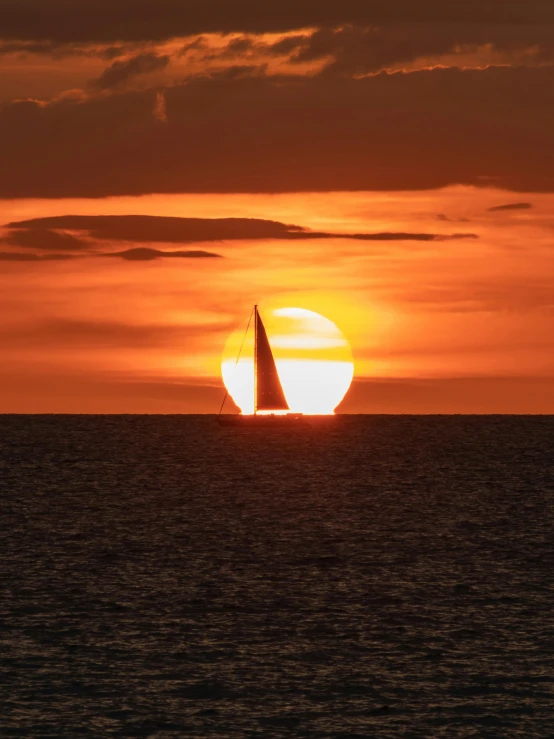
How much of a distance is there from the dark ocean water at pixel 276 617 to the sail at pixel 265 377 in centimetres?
9381

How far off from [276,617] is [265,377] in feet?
487

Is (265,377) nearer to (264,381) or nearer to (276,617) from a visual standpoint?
(264,381)

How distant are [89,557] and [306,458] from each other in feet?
339

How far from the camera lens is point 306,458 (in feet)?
549

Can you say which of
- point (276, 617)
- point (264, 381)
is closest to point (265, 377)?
point (264, 381)

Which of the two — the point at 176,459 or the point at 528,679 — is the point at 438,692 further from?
the point at 176,459

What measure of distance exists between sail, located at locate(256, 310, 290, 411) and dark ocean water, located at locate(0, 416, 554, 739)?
93.8 metres

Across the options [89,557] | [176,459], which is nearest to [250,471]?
[176,459]

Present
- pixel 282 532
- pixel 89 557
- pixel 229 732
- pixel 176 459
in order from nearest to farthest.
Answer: pixel 229 732 → pixel 89 557 → pixel 282 532 → pixel 176 459

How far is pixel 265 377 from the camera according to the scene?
643 feet

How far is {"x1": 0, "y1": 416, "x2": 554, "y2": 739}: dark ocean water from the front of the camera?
1387 inches

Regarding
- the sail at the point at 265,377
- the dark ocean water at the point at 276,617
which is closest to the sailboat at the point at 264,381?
the sail at the point at 265,377

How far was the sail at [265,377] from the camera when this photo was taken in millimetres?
194625

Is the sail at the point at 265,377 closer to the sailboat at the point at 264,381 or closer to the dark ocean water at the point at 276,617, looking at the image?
the sailboat at the point at 264,381
